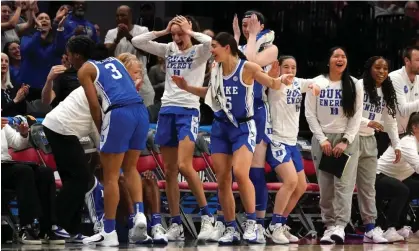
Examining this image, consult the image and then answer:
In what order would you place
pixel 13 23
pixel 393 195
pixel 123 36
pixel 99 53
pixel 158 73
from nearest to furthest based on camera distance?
pixel 99 53 → pixel 393 195 → pixel 13 23 → pixel 123 36 → pixel 158 73

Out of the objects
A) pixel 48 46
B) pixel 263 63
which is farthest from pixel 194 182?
pixel 48 46

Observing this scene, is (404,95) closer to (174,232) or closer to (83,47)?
(174,232)

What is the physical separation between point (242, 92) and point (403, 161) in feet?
8.56

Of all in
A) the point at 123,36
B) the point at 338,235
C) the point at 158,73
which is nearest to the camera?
the point at 338,235

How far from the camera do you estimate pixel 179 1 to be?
1596 centimetres

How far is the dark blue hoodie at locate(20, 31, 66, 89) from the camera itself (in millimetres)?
13023

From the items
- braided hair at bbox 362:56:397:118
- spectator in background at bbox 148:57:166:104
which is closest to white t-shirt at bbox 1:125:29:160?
spectator in background at bbox 148:57:166:104

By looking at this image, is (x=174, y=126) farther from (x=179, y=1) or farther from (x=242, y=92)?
(x=179, y=1)

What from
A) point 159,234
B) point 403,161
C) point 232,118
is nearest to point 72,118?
point 159,234

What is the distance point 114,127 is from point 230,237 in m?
1.66

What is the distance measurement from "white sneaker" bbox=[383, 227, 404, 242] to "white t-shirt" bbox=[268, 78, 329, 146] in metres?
1.52

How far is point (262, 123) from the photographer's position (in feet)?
35.7

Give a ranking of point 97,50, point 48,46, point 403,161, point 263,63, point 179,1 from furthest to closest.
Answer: point 179,1 → point 48,46 → point 403,161 → point 263,63 → point 97,50

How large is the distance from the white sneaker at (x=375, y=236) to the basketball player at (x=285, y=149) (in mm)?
864
